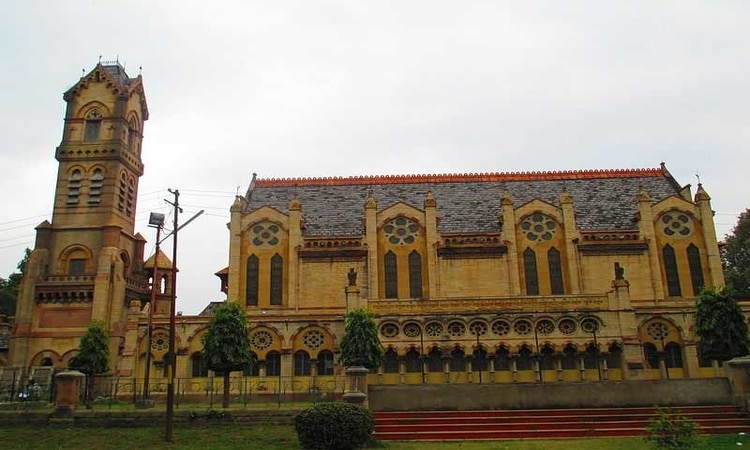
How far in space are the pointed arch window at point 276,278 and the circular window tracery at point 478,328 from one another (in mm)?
14125

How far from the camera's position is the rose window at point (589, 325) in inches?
1572

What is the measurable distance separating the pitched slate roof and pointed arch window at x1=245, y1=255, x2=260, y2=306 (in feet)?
15.5

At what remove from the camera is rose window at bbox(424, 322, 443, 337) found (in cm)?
4041

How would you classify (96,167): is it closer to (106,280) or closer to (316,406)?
(106,280)

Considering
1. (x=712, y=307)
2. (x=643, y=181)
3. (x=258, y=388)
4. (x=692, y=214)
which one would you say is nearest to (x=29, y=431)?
(x=258, y=388)

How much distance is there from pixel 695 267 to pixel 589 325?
11489mm

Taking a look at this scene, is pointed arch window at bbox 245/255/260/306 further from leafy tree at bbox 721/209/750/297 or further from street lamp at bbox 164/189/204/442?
leafy tree at bbox 721/209/750/297

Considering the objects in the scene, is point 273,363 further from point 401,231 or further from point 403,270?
point 401,231

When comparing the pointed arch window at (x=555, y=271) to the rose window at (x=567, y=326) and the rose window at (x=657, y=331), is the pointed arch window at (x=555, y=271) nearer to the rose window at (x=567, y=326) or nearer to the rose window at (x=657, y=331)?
the rose window at (x=567, y=326)

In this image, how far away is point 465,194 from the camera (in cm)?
5300

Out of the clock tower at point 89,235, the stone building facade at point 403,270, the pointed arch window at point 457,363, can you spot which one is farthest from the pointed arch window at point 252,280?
the pointed arch window at point 457,363

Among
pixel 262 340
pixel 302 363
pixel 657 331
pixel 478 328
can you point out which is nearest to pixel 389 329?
pixel 478 328

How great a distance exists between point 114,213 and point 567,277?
116 ft

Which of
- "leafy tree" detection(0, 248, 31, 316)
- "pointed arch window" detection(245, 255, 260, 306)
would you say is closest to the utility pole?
"pointed arch window" detection(245, 255, 260, 306)
